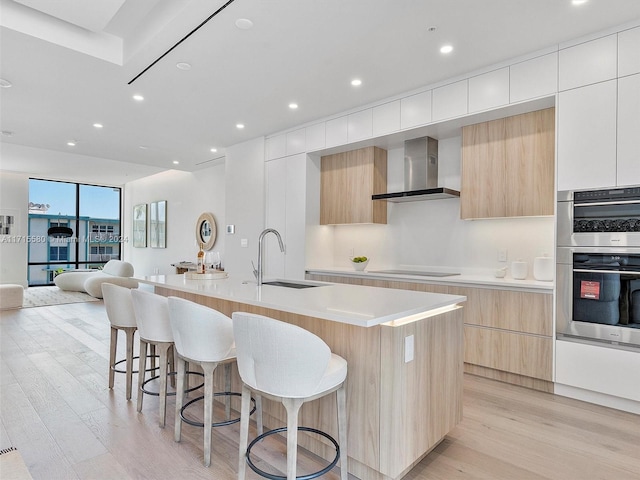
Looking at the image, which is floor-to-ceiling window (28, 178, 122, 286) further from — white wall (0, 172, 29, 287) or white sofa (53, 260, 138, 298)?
white sofa (53, 260, 138, 298)

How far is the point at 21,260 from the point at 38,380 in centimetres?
788

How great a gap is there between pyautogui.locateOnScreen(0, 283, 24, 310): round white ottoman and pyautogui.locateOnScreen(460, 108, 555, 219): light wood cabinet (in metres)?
7.67

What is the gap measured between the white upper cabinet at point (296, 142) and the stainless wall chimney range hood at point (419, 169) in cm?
142

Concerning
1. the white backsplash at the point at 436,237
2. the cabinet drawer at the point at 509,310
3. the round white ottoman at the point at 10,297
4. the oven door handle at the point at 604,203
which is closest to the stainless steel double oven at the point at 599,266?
the oven door handle at the point at 604,203

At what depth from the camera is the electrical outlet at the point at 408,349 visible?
5.94 ft

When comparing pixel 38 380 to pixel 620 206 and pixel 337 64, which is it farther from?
pixel 620 206

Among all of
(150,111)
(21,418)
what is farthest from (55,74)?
(21,418)

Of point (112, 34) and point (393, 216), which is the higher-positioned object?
point (112, 34)

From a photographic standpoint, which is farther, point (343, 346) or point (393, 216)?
point (393, 216)

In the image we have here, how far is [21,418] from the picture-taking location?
255 centimetres

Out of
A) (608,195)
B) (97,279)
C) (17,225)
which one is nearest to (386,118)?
(608,195)

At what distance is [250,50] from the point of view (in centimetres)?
305

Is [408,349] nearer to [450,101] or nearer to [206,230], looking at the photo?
[450,101]

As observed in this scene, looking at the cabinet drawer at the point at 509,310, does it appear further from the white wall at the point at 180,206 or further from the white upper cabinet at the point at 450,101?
the white wall at the point at 180,206
